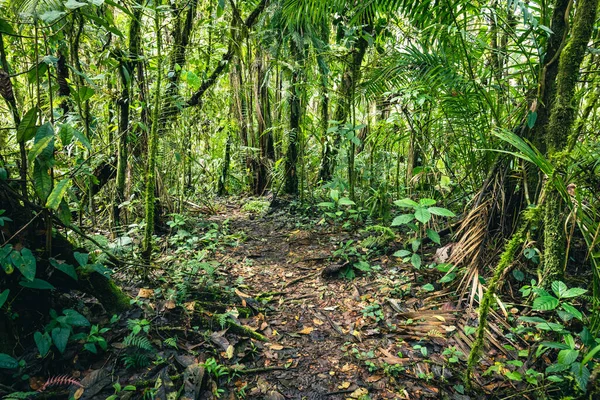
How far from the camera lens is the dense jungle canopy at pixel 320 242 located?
1.62 meters

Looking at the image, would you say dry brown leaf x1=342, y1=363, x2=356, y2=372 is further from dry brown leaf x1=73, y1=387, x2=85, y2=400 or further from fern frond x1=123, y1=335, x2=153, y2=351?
dry brown leaf x1=73, y1=387, x2=85, y2=400

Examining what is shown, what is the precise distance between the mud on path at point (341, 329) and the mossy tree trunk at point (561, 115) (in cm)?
69

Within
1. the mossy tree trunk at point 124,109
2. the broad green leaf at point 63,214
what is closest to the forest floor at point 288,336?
the broad green leaf at point 63,214

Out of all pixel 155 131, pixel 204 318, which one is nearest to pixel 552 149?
pixel 204 318

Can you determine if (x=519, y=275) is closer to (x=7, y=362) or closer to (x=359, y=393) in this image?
(x=359, y=393)

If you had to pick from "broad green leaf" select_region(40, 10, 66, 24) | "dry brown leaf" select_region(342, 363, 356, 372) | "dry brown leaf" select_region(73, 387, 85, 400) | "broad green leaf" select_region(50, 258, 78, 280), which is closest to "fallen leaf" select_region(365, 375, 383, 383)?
"dry brown leaf" select_region(342, 363, 356, 372)

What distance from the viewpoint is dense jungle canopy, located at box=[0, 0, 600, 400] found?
1.62m

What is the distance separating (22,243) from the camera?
166 cm

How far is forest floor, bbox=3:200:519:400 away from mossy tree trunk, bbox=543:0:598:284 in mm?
556

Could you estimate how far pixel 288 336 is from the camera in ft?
7.25

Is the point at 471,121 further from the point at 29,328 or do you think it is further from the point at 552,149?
the point at 29,328

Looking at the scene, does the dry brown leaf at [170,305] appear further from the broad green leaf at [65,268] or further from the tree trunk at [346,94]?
the tree trunk at [346,94]

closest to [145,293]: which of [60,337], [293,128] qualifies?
[60,337]

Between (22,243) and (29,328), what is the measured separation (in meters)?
0.44
